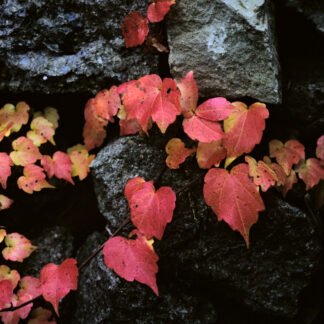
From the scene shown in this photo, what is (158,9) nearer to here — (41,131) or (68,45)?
(68,45)

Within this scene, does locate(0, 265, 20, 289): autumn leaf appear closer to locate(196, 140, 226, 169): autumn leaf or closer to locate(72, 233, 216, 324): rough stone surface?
locate(72, 233, 216, 324): rough stone surface

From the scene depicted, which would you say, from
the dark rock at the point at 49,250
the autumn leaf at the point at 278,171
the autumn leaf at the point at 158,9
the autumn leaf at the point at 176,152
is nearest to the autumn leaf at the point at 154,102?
the autumn leaf at the point at 176,152

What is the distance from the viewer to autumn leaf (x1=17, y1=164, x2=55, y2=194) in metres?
1.49

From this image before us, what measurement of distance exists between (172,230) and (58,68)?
1.06 meters

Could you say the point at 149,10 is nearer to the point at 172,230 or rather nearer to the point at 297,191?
the point at 172,230

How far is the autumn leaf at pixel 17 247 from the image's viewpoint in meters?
1.48

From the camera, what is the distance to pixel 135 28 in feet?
4.75

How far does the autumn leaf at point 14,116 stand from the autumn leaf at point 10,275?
735mm

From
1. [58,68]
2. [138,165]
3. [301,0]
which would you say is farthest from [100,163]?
[301,0]

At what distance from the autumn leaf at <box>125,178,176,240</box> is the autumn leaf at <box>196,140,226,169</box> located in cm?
22

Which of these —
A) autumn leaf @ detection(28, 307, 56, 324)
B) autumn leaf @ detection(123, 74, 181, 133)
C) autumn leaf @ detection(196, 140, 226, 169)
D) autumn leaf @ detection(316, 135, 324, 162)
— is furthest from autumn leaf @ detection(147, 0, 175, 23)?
autumn leaf @ detection(28, 307, 56, 324)

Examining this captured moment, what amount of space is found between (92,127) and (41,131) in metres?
0.29

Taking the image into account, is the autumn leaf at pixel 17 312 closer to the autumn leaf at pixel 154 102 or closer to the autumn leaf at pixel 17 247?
the autumn leaf at pixel 17 247

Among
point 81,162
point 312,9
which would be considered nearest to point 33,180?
point 81,162
